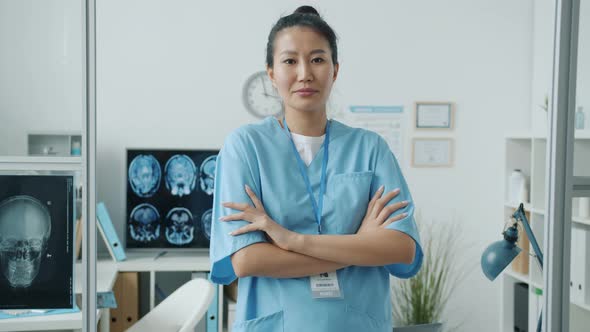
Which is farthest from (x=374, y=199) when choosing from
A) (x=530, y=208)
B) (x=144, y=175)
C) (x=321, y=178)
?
(x=144, y=175)

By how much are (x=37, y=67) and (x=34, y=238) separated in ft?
1.32

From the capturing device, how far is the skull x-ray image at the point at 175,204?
12.2 feet

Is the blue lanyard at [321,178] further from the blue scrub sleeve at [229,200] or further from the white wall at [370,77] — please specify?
the white wall at [370,77]

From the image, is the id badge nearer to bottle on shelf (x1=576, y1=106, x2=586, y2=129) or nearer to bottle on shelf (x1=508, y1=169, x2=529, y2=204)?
bottle on shelf (x1=576, y1=106, x2=586, y2=129)

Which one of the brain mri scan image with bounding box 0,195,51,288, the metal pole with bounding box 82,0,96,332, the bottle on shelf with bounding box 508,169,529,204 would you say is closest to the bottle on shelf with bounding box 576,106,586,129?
the metal pole with bounding box 82,0,96,332

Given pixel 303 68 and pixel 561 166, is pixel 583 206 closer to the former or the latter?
pixel 561 166

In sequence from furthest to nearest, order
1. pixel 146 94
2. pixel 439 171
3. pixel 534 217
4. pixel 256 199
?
pixel 439 171 → pixel 146 94 → pixel 534 217 → pixel 256 199

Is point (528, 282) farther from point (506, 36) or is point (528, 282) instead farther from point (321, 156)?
point (321, 156)

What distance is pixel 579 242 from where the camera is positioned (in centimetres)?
160

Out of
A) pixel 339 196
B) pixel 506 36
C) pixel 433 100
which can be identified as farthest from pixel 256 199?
pixel 506 36

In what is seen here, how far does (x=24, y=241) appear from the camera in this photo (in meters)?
1.49

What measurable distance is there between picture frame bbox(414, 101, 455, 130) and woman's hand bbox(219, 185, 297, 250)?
2749mm

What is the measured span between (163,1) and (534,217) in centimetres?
252

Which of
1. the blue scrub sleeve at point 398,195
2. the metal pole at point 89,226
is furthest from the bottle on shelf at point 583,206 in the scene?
the metal pole at point 89,226
